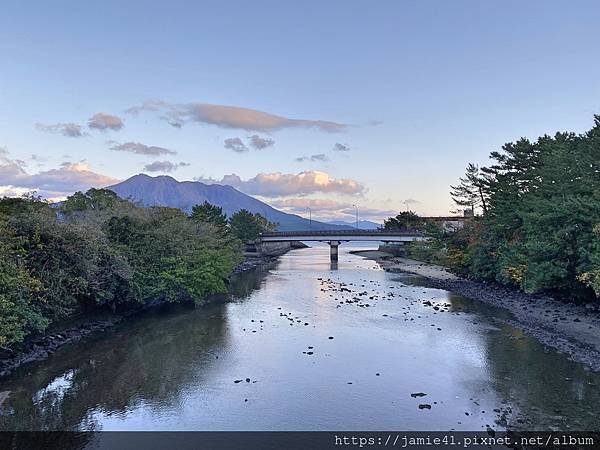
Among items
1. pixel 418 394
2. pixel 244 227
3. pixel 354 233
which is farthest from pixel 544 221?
pixel 244 227

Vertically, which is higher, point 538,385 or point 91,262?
point 91,262

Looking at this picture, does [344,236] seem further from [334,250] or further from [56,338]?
[56,338]

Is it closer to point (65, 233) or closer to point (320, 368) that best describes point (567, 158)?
point (320, 368)

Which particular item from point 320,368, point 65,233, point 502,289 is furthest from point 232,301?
point 502,289

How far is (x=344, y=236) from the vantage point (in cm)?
10544

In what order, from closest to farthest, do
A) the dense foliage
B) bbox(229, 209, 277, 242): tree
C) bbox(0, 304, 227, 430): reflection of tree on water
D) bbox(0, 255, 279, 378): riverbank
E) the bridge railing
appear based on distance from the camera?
bbox(0, 304, 227, 430): reflection of tree on water < bbox(0, 255, 279, 378): riverbank < the dense foliage < the bridge railing < bbox(229, 209, 277, 242): tree

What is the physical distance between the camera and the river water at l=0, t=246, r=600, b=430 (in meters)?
17.0

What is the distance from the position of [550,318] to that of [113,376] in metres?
30.0

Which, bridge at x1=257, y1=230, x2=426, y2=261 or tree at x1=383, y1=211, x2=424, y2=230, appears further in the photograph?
tree at x1=383, y1=211, x2=424, y2=230

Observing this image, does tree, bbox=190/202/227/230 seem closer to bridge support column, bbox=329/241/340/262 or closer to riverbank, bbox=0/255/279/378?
bridge support column, bbox=329/241/340/262

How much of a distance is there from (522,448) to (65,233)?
26.7m

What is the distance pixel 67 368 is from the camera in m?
23.6

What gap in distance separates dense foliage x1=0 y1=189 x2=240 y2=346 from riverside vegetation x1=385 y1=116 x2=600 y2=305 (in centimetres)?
2874

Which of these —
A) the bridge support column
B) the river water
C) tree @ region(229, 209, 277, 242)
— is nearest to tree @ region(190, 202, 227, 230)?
tree @ region(229, 209, 277, 242)
